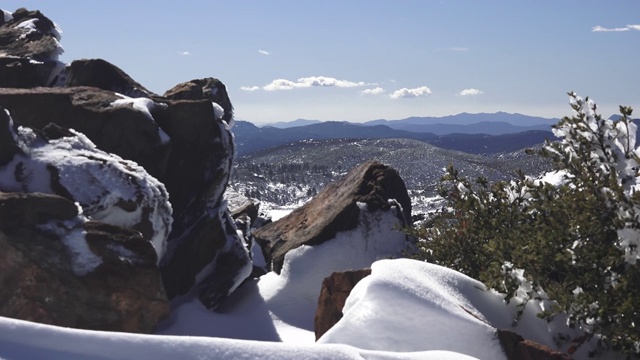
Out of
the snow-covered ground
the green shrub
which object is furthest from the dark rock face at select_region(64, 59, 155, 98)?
the green shrub

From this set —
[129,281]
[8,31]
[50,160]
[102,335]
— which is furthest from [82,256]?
[8,31]

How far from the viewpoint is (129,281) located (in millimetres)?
13766

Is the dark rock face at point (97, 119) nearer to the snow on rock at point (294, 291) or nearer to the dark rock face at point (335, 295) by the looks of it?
the snow on rock at point (294, 291)

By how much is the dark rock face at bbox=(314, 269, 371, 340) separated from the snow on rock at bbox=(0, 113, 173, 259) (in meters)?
6.83

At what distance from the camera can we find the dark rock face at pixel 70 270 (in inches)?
494

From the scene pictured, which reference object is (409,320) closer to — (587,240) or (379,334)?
(379,334)

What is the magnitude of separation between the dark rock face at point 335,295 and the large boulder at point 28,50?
1882cm

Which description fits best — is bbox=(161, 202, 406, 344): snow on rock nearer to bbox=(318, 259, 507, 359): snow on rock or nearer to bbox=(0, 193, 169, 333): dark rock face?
bbox=(0, 193, 169, 333): dark rock face

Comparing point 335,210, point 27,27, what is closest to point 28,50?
point 27,27

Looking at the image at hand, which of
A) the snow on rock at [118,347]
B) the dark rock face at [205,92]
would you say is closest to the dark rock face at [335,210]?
the dark rock face at [205,92]

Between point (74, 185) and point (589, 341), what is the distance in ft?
40.2

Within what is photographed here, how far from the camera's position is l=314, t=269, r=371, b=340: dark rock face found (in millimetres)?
11523

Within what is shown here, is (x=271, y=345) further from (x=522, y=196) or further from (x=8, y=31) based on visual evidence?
(x=8, y=31)

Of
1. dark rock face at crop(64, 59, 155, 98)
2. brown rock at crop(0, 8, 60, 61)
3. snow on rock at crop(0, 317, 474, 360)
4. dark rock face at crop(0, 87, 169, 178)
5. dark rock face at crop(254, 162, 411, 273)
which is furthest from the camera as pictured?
brown rock at crop(0, 8, 60, 61)
